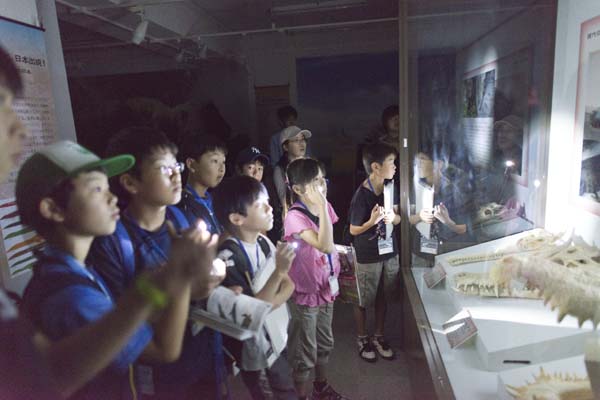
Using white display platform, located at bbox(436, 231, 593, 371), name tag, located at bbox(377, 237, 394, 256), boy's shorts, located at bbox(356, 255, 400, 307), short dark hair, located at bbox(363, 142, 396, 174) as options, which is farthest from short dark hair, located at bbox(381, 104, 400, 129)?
white display platform, located at bbox(436, 231, 593, 371)

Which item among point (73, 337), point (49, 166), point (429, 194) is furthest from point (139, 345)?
point (429, 194)

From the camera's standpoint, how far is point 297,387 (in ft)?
2.41

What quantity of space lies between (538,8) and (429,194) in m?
0.82

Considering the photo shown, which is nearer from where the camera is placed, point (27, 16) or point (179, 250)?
point (179, 250)

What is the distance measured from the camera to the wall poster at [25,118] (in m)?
0.37

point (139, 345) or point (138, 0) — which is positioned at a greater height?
point (138, 0)

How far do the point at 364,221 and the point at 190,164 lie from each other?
122cm

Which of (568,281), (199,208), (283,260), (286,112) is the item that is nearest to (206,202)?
(199,208)

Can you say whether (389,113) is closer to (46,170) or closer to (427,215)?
(427,215)

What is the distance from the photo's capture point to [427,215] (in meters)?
1.92

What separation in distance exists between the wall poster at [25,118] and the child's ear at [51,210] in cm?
3

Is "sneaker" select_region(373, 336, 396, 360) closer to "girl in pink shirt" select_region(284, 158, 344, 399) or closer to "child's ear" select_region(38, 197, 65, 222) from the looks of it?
"girl in pink shirt" select_region(284, 158, 344, 399)

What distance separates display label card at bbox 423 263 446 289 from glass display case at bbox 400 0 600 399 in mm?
11

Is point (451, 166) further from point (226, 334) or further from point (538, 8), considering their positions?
point (226, 334)
